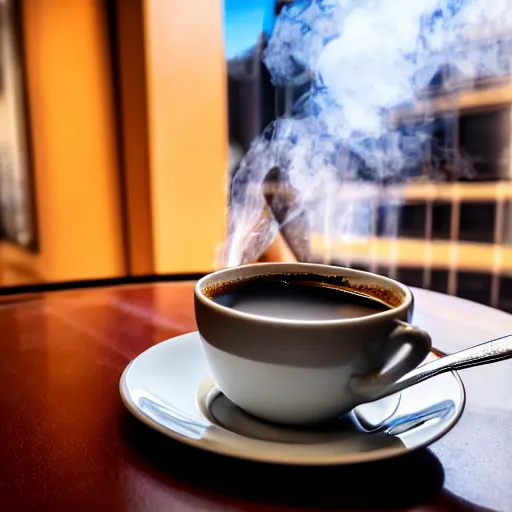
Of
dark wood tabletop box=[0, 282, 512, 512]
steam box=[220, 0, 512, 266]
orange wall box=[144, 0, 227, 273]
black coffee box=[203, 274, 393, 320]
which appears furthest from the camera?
orange wall box=[144, 0, 227, 273]

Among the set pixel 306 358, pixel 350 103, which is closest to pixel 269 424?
pixel 306 358

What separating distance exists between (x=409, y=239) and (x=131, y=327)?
2032mm

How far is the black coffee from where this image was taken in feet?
1.54

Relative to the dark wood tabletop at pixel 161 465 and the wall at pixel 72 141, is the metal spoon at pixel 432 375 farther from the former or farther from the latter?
the wall at pixel 72 141

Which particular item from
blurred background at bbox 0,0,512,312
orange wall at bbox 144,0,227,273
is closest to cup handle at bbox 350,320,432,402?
blurred background at bbox 0,0,512,312

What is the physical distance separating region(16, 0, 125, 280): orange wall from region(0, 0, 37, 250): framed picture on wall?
0.13ft

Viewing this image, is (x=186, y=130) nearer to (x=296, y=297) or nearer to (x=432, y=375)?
(x=296, y=297)

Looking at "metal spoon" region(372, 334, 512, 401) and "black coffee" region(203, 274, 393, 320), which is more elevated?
"black coffee" region(203, 274, 393, 320)

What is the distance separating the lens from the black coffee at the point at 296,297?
471 mm

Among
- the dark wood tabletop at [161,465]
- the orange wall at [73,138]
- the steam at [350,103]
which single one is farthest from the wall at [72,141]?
the dark wood tabletop at [161,465]

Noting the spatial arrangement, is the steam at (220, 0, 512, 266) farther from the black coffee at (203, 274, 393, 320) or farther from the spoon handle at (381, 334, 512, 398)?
the spoon handle at (381, 334, 512, 398)

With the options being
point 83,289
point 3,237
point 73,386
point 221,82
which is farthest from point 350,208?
point 73,386

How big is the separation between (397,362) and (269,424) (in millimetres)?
99

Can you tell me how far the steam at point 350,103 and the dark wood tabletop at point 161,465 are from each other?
67cm
